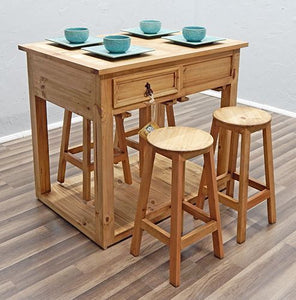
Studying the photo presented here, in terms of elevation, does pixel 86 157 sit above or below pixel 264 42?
below

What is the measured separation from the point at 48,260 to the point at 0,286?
0.86 feet

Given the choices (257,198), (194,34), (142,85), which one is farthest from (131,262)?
(194,34)

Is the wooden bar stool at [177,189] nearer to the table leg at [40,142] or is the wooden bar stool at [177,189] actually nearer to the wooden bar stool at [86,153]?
the wooden bar stool at [86,153]

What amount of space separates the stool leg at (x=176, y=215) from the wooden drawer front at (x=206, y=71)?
0.59m

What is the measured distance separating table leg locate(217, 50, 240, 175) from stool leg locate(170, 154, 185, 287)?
0.81 m


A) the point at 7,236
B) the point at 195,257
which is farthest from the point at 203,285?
the point at 7,236

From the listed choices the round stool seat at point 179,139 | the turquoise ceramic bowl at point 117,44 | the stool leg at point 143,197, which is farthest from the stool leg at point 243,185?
the turquoise ceramic bowl at point 117,44

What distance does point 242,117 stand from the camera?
2.36 meters

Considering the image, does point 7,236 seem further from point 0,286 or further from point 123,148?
point 123,148

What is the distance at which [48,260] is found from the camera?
2232 millimetres

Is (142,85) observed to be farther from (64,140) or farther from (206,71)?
(64,140)

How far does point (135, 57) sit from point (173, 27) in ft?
9.44

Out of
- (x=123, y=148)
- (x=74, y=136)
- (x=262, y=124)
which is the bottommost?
(x=74, y=136)

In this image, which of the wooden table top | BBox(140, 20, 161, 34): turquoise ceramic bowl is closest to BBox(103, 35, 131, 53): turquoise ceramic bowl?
the wooden table top
